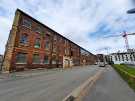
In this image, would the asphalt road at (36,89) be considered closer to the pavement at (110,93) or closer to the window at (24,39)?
the pavement at (110,93)

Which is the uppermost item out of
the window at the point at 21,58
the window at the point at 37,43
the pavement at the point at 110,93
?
the window at the point at 37,43

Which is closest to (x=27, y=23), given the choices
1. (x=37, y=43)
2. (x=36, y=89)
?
(x=37, y=43)

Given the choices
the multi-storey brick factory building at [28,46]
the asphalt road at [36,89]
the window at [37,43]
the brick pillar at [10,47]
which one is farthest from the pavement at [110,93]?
the window at [37,43]

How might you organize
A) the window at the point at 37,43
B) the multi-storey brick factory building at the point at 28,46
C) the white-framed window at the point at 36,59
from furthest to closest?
the window at the point at 37,43 < the white-framed window at the point at 36,59 < the multi-storey brick factory building at the point at 28,46

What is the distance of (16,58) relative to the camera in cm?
2178

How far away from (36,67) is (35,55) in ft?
7.97

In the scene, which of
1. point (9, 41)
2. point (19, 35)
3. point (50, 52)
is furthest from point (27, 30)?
point (50, 52)

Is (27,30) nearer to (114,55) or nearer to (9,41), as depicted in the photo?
(9,41)

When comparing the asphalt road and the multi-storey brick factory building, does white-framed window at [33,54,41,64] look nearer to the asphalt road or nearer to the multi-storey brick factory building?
the multi-storey brick factory building

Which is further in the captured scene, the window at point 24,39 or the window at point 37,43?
the window at point 37,43

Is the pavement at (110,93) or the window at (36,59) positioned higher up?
the window at (36,59)

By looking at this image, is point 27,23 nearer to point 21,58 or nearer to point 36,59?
point 21,58

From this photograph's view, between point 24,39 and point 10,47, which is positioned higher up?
point 24,39

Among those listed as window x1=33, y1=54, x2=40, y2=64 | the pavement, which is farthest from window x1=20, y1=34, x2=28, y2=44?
the pavement
